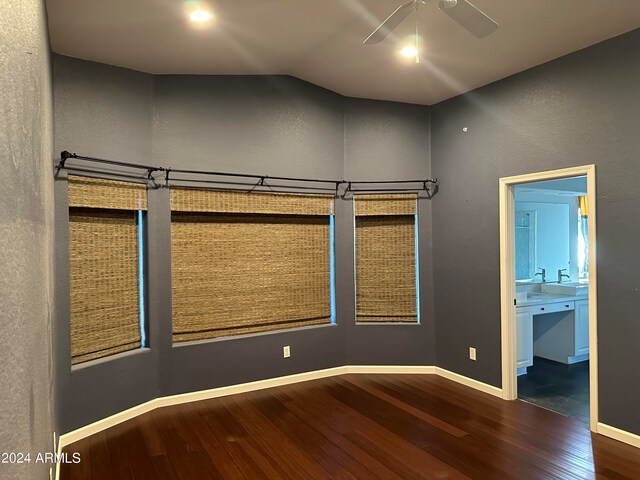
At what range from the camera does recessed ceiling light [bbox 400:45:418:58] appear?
132 inches

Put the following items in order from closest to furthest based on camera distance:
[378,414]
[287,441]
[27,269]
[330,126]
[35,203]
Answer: [27,269], [35,203], [287,441], [378,414], [330,126]

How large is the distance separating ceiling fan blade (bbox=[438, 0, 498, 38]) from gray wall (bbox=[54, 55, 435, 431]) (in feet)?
7.48

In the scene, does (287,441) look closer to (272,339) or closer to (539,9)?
(272,339)

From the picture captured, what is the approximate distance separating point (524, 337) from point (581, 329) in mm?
1041

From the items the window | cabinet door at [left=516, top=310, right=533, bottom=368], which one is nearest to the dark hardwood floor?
cabinet door at [left=516, top=310, right=533, bottom=368]

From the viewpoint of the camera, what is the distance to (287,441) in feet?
10.4

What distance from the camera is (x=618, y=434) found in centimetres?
313

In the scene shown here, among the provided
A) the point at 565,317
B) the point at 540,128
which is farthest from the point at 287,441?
the point at 565,317

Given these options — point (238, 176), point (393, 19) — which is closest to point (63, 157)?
point (238, 176)

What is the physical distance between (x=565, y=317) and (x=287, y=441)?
3707mm

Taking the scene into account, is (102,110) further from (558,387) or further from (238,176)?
(558,387)

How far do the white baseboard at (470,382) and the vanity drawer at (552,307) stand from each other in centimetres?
104

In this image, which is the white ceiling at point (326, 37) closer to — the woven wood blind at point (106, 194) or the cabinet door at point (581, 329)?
the woven wood blind at point (106, 194)

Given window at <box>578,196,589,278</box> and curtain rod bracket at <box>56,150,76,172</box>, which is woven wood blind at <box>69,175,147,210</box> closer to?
curtain rod bracket at <box>56,150,76,172</box>
